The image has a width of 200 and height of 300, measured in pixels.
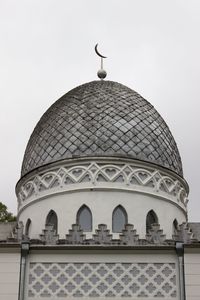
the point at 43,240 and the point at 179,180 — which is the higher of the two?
the point at 179,180

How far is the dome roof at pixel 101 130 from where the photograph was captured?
20.7m

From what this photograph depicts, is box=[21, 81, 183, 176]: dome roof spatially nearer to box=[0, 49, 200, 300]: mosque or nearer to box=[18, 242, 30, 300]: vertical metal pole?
box=[0, 49, 200, 300]: mosque

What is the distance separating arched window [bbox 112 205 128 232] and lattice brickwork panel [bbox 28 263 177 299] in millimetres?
3247

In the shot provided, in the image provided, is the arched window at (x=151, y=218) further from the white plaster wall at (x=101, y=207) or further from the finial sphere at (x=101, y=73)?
the finial sphere at (x=101, y=73)

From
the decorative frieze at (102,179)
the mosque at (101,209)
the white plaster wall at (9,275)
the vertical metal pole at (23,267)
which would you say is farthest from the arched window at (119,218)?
the white plaster wall at (9,275)

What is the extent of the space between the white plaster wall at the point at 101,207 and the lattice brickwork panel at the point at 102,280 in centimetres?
303

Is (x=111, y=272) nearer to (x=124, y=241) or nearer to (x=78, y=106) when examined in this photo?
(x=124, y=241)

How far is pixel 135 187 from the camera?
19938mm

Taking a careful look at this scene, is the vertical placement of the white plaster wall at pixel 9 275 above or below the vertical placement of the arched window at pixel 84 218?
below

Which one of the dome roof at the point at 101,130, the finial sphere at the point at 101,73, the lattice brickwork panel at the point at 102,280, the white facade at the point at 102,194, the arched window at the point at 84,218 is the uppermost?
the finial sphere at the point at 101,73

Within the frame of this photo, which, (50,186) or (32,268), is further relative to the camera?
(50,186)

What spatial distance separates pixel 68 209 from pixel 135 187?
2085 mm

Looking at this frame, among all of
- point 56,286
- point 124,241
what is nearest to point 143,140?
point 124,241

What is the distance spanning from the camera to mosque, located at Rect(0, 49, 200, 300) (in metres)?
16.0
